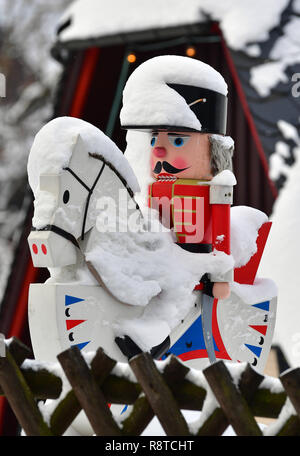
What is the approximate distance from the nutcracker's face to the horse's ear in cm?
28

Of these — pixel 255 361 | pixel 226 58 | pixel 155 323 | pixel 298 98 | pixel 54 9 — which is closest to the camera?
pixel 155 323

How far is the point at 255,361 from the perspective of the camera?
1939mm

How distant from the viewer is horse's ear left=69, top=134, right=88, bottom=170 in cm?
155

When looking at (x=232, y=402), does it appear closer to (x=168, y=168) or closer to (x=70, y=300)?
(x=70, y=300)

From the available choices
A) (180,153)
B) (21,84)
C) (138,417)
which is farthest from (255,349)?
(21,84)

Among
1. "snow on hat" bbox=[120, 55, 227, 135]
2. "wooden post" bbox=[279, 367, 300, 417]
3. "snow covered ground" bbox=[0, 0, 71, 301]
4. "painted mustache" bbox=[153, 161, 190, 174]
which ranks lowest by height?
"wooden post" bbox=[279, 367, 300, 417]

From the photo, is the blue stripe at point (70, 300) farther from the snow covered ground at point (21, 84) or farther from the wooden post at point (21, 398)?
the snow covered ground at point (21, 84)

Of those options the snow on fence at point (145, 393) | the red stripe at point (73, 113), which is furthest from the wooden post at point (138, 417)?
the red stripe at point (73, 113)

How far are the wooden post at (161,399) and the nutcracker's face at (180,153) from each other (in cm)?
80

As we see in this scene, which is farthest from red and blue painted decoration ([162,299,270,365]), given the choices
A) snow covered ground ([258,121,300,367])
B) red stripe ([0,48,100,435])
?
red stripe ([0,48,100,435])

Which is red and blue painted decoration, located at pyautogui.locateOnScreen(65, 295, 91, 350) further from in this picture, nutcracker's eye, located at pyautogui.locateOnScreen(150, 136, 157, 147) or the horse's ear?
nutcracker's eye, located at pyautogui.locateOnScreen(150, 136, 157, 147)
